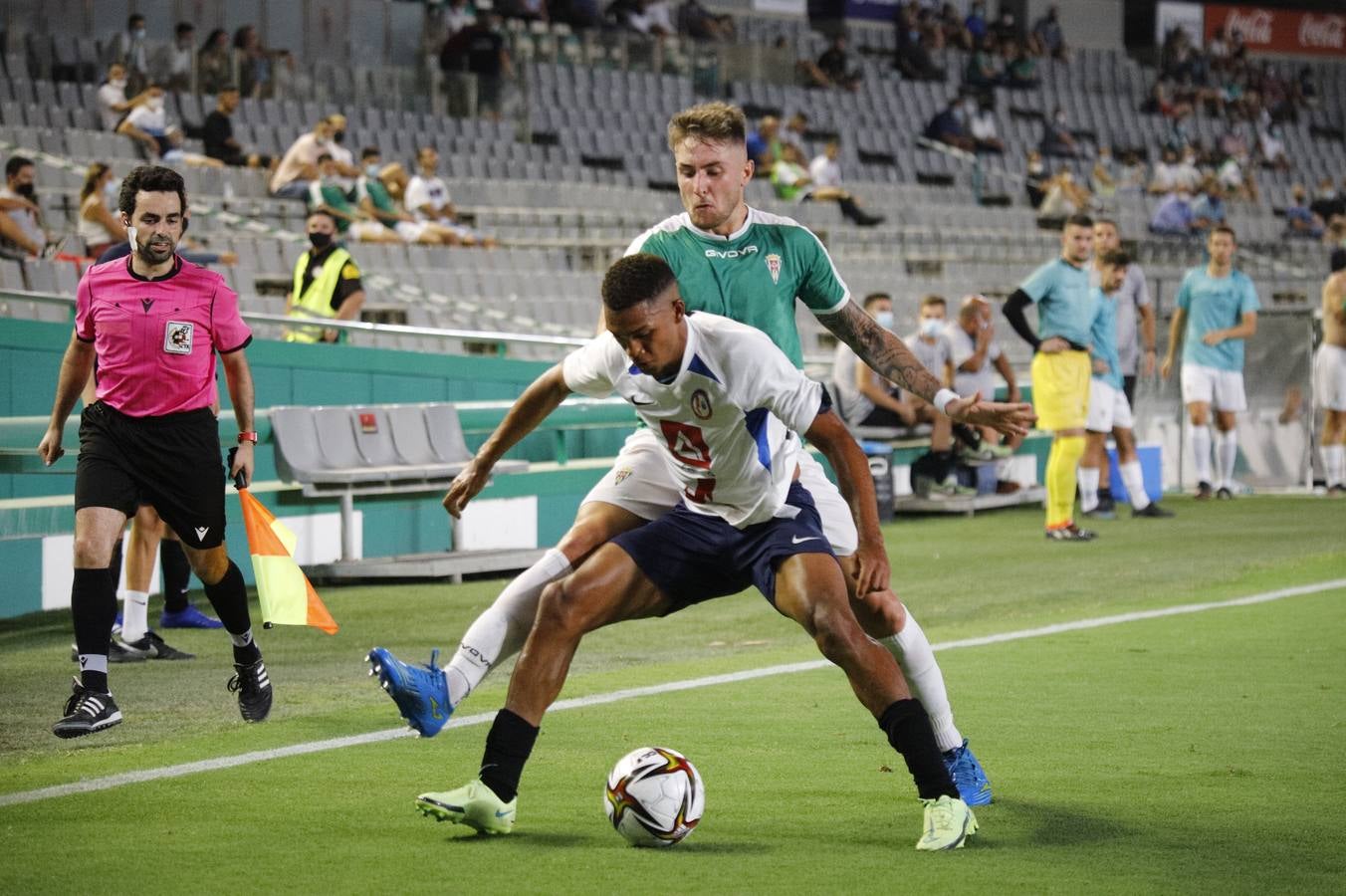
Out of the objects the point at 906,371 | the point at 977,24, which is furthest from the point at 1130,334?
the point at 977,24

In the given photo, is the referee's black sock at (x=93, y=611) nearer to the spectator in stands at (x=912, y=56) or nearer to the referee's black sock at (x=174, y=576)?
the referee's black sock at (x=174, y=576)

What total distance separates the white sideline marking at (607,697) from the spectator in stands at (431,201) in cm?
1032

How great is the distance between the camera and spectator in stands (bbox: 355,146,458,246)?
18375mm

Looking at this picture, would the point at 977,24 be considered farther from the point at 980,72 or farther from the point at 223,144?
the point at 223,144

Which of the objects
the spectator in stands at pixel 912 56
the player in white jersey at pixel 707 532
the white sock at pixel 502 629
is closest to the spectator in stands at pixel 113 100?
the white sock at pixel 502 629

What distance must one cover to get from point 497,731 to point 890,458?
10.9m

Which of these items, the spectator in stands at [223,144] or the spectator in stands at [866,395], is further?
the spectator in stands at [223,144]

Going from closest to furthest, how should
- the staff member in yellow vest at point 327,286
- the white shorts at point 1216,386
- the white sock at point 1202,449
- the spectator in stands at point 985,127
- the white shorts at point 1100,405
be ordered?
the staff member in yellow vest at point 327,286
the white shorts at point 1100,405
the white shorts at point 1216,386
the white sock at point 1202,449
the spectator in stands at point 985,127

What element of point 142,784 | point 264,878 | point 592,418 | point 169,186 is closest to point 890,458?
point 592,418

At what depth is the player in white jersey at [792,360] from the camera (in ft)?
17.4

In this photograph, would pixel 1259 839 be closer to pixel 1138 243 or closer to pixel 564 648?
pixel 564 648

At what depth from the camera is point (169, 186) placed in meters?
7.04

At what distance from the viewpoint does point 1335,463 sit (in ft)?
59.4

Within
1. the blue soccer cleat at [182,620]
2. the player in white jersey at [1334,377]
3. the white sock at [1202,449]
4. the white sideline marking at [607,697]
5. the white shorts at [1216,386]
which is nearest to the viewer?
the white sideline marking at [607,697]
